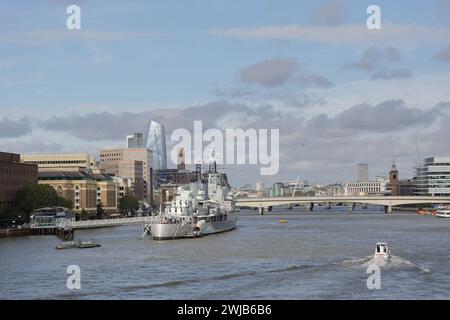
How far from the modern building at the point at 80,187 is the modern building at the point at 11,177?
1679 centimetres

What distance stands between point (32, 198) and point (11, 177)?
16.8 ft

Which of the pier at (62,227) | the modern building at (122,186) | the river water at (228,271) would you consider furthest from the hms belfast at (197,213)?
the modern building at (122,186)

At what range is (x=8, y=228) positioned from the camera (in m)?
82.8

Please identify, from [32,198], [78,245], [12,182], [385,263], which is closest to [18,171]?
[12,182]

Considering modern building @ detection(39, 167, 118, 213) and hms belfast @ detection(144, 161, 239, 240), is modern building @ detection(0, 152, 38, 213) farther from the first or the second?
hms belfast @ detection(144, 161, 239, 240)

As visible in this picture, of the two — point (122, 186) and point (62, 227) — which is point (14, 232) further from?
point (122, 186)

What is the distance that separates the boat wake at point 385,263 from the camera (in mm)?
41812

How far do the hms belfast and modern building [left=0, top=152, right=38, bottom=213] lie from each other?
69.0ft

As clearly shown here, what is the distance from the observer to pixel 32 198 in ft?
324

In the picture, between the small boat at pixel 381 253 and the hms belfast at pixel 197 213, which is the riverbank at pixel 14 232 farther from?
the small boat at pixel 381 253

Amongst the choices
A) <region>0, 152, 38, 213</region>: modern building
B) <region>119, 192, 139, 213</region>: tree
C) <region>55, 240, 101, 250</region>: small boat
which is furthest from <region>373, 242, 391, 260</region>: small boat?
<region>119, 192, 139, 213</region>: tree
